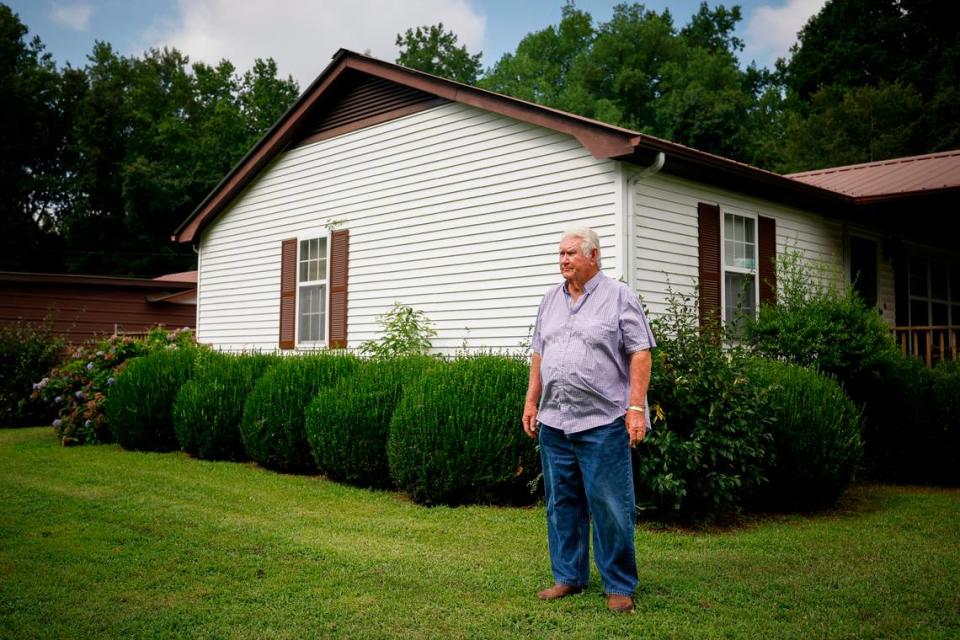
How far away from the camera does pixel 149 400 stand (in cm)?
1050

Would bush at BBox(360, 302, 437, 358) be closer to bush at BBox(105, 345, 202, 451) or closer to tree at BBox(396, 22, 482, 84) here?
bush at BBox(105, 345, 202, 451)

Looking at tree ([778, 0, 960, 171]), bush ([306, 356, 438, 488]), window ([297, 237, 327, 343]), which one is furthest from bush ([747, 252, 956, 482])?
tree ([778, 0, 960, 171])

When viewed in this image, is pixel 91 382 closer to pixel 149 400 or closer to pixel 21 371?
pixel 149 400

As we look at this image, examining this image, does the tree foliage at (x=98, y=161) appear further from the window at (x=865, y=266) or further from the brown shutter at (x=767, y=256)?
the brown shutter at (x=767, y=256)

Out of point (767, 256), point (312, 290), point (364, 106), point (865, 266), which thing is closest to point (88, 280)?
point (312, 290)

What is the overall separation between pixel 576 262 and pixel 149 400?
7724 millimetres

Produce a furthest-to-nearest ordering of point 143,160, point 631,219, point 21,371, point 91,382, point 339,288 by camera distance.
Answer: point 143,160 < point 21,371 < point 339,288 < point 91,382 < point 631,219

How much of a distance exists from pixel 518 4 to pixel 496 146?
35199mm

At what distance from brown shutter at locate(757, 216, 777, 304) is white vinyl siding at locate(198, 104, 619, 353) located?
257 cm

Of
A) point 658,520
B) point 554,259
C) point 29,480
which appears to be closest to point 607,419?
point 658,520

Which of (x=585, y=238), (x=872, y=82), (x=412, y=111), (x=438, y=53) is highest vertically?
(x=438, y=53)

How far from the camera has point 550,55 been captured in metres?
41.9

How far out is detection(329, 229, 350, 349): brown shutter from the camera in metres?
12.1

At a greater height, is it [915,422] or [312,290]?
[312,290]
